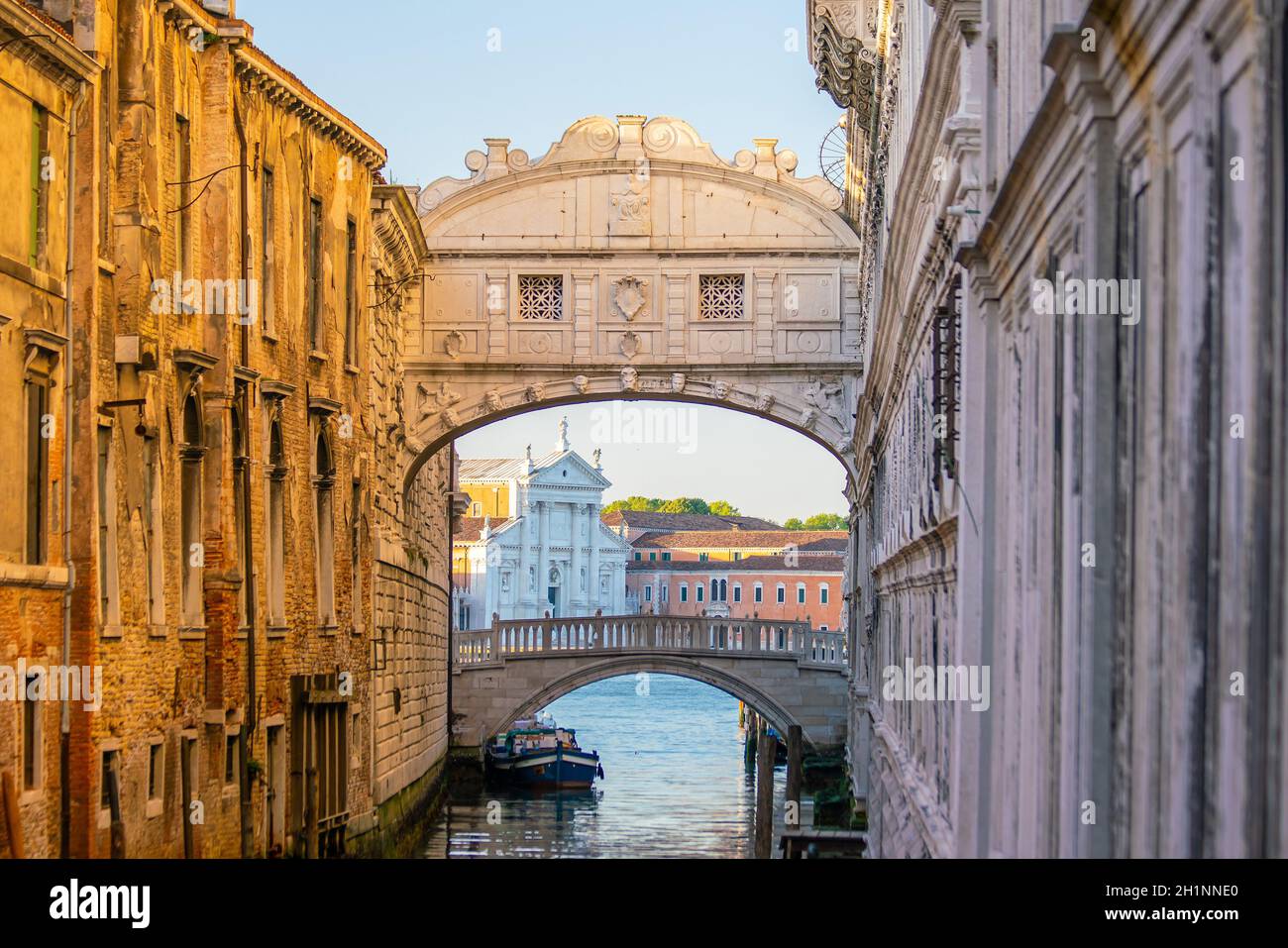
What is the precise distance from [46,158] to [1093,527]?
7361 millimetres

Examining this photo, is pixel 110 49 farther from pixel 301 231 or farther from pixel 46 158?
pixel 301 231

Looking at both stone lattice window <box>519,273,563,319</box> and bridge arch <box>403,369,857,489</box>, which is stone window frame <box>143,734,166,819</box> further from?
stone lattice window <box>519,273,563,319</box>

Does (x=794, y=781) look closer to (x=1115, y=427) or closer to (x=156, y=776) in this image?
(x=156, y=776)

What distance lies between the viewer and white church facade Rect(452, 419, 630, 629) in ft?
243

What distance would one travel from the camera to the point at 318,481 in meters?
15.8

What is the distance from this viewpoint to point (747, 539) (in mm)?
78438

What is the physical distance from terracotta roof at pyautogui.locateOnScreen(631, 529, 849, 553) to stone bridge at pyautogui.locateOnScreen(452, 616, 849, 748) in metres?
43.2

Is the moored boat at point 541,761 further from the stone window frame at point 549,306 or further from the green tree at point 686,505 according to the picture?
the green tree at point 686,505

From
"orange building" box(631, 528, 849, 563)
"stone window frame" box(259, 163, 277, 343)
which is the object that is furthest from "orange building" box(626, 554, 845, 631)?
"stone window frame" box(259, 163, 277, 343)

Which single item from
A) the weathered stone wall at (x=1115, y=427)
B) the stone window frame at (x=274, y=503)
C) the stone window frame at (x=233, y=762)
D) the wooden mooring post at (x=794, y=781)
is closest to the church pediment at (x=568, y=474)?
the wooden mooring post at (x=794, y=781)

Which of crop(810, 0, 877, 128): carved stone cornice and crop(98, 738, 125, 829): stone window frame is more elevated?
crop(810, 0, 877, 128): carved stone cornice
